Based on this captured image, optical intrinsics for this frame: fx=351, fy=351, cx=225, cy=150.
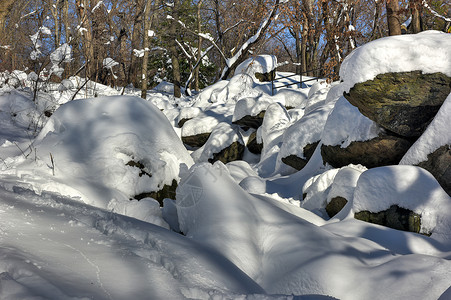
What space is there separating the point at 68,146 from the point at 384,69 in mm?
4065

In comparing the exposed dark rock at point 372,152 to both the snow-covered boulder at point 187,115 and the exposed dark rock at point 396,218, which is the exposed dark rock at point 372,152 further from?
the snow-covered boulder at point 187,115

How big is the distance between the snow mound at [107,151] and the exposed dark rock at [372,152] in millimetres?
2633

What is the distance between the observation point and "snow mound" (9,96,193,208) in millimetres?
3885

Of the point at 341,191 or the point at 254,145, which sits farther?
the point at 254,145

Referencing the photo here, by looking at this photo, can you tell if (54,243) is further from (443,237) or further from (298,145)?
(298,145)

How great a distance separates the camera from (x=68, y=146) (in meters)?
4.34

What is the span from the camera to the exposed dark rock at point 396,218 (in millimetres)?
3666

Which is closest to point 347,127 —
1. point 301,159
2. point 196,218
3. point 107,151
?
point 301,159

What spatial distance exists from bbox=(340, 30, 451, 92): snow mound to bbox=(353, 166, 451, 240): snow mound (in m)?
1.30

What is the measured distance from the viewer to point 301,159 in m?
7.43

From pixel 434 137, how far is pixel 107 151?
13.4 ft

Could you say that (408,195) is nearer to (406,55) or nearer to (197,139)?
(406,55)

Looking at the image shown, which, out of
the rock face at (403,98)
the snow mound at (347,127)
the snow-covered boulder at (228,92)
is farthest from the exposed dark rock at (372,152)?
the snow-covered boulder at (228,92)

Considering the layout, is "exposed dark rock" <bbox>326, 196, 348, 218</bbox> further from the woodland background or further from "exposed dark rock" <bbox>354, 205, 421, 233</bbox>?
the woodland background
